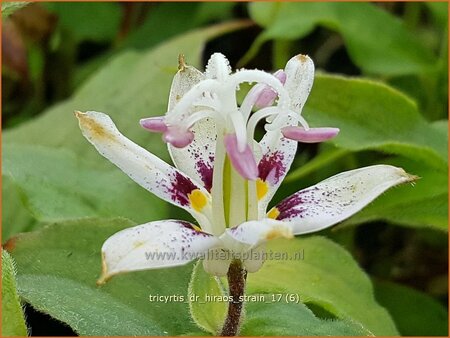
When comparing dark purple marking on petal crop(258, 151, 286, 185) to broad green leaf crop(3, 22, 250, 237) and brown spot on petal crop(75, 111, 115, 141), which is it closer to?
brown spot on petal crop(75, 111, 115, 141)

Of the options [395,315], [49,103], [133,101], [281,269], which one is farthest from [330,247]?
[49,103]

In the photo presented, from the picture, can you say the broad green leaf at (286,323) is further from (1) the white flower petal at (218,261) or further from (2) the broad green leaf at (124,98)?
(2) the broad green leaf at (124,98)

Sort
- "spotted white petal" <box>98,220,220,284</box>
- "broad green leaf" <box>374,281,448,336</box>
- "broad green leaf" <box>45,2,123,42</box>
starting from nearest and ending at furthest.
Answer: "spotted white petal" <box>98,220,220,284</box>, "broad green leaf" <box>374,281,448,336</box>, "broad green leaf" <box>45,2,123,42</box>

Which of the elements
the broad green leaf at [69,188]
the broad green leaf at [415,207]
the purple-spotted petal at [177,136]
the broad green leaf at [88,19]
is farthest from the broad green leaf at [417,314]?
the broad green leaf at [88,19]

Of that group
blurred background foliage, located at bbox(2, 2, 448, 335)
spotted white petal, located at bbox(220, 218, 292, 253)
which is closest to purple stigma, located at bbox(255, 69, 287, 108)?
spotted white petal, located at bbox(220, 218, 292, 253)

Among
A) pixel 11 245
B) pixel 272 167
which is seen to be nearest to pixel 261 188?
pixel 272 167

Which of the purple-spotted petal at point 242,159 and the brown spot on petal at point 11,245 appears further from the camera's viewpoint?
the brown spot on petal at point 11,245
